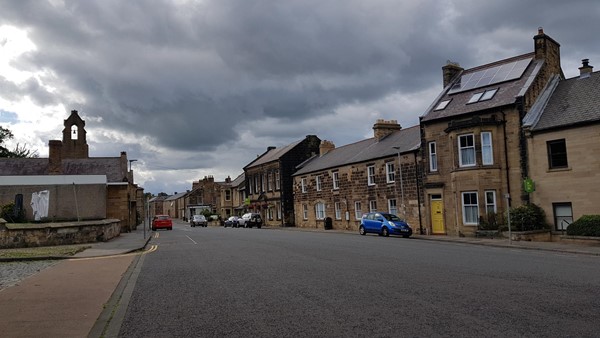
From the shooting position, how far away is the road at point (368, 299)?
6551 millimetres

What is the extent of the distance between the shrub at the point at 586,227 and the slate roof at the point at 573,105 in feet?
15.3

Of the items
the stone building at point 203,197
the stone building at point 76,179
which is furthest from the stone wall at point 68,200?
the stone building at point 203,197

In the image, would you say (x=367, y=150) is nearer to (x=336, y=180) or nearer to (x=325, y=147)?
(x=336, y=180)

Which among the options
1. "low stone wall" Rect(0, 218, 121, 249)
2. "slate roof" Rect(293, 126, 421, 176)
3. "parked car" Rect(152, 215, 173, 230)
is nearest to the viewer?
"low stone wall" Rect(0, 218, 121, 249)

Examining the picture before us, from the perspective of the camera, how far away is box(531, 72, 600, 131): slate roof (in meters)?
23.3

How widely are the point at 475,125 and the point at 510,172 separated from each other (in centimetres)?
307

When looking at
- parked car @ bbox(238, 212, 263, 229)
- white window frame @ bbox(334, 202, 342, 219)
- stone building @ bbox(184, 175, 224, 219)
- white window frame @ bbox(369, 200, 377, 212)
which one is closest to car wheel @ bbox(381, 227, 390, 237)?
white window frame @ bbox(369, 200, 377, 212)

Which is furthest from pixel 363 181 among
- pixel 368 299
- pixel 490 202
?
pixel 368 299

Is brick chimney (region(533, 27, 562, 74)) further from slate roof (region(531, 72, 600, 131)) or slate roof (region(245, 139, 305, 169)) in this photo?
slate roof (region(245, 139, 305, 169))

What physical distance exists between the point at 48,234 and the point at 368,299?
773 inches

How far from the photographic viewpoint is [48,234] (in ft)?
75.9

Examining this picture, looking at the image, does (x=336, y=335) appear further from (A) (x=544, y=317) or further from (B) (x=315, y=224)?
(B) (x=315, y=224)

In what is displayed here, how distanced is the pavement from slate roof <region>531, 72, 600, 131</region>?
815cm

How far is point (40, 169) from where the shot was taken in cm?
4038
